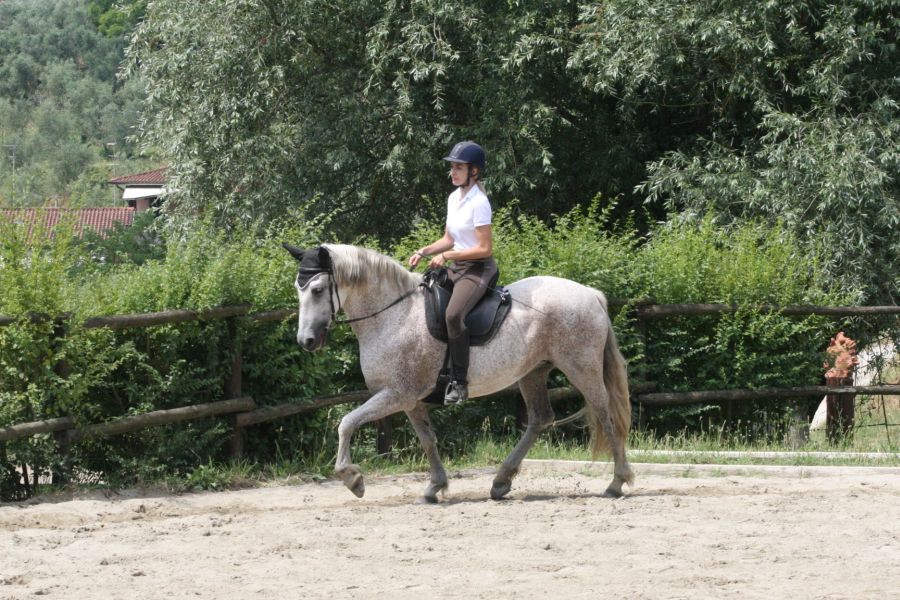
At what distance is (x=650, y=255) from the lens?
12484 millimetres

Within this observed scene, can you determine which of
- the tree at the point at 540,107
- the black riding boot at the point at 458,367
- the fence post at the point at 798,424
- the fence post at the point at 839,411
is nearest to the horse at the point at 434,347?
the black riding boot at the point at 458,367

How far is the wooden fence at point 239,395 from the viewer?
339 inches

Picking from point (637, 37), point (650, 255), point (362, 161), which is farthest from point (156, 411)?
point (362, 161)

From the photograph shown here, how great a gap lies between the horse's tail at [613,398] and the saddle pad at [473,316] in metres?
0.97

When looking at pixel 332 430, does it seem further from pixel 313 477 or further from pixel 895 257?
pixel 895 257

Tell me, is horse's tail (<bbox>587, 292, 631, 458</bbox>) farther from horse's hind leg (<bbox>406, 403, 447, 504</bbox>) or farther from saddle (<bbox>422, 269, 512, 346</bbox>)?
horse's hind leg (<bbox>406, 403, 447, 504</bbox>)

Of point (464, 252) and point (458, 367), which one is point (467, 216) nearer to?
point (464, 252)

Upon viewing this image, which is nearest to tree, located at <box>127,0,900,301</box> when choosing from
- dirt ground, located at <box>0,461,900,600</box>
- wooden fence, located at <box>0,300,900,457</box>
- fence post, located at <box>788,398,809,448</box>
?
fence post, located at <box>788,398,809,448</box>

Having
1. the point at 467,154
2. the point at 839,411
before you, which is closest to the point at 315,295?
the point at 467,154

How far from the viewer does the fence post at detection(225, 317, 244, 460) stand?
9.67m

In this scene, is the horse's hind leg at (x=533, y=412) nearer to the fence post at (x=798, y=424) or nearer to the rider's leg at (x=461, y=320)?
the rider's leg at (x=461, y=320)

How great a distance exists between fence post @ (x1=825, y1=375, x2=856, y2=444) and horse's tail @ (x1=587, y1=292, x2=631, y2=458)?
15.9 ft

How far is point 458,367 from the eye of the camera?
8.38 m

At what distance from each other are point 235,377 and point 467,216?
8.70 ft
